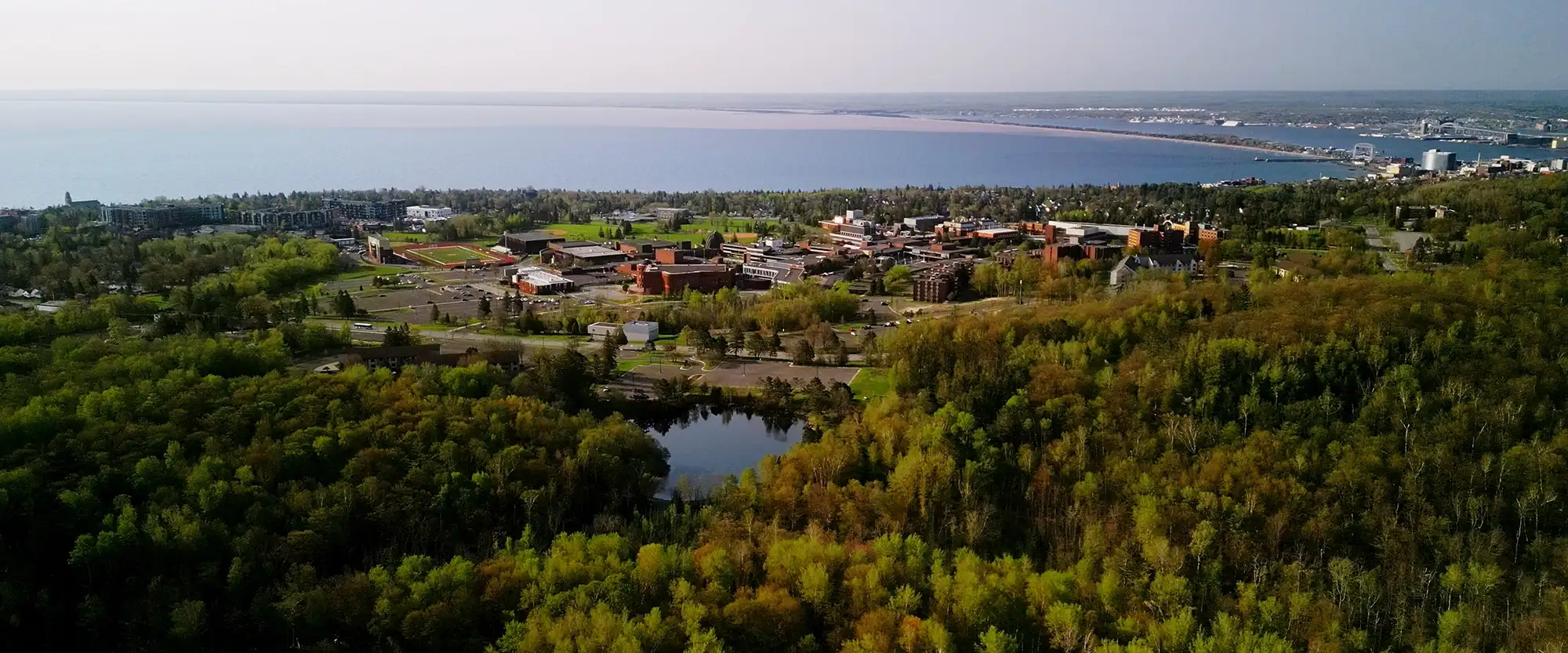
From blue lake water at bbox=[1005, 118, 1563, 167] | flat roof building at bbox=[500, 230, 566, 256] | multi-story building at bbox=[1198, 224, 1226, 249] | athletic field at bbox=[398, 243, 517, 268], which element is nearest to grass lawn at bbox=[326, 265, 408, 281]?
athletic field at bbox=[398, 243, 517, 268]

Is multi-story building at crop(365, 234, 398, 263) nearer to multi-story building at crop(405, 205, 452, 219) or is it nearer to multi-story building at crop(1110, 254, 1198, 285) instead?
multi-story building at crop(405, 205, 452, 219)

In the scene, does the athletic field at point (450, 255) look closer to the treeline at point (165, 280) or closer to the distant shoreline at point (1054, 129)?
the treeline at point (165, 280)

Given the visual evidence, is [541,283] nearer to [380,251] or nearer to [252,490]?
[380,251]

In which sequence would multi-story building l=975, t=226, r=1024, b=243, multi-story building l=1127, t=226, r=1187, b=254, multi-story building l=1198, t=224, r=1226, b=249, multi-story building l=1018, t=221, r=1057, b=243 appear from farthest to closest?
multi-story building l=975, t=226, r=1024, b=243 → multi-story building l=1018, t=221, r=1057, b=243 → multi-story building l=1127, t=226, r=1187, b=254 → multi-story building l=1198, t=224, r=1226, b=249

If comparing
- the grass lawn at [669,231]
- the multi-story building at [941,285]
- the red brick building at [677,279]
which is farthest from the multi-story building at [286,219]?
the multi-story building at [941,285]

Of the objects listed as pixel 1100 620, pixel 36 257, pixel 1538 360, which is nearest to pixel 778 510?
pixel 1100 620

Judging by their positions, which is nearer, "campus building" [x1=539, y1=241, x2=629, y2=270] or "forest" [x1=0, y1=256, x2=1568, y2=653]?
"forest" [x1=0, y1=256, x2=1568, y2=653]
